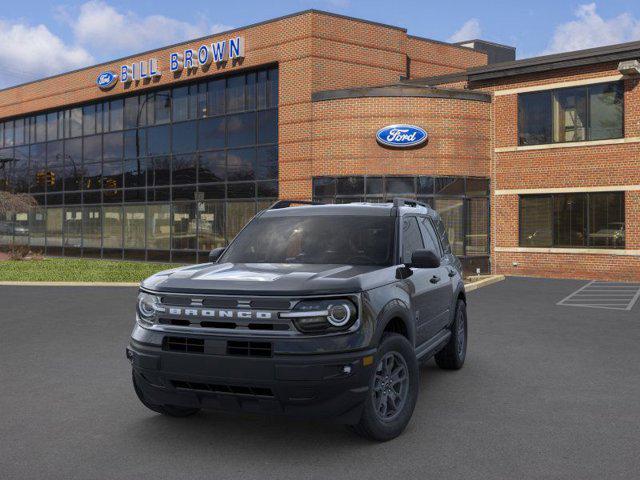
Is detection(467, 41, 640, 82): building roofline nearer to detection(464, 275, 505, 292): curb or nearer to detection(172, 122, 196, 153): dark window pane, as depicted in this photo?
detection(464, 275, 505, 292): curb

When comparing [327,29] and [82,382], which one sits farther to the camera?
[327,29]

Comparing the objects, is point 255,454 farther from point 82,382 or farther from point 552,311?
point 552,311

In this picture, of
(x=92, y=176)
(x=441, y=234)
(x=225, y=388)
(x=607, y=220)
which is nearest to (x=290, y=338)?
(x=225, y=388)

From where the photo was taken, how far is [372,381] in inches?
196

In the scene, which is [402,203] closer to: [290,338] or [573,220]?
[290,338]

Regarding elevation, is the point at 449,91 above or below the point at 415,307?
above

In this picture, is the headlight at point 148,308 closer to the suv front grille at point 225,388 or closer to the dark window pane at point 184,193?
the suv front grille at point 225,388

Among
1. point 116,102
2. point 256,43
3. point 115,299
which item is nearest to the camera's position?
point 115,299

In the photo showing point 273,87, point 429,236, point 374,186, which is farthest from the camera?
point 273,87

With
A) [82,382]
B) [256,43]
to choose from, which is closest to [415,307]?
[82,382]

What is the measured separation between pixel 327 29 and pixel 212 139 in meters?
7.11

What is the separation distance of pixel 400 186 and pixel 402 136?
1735mm

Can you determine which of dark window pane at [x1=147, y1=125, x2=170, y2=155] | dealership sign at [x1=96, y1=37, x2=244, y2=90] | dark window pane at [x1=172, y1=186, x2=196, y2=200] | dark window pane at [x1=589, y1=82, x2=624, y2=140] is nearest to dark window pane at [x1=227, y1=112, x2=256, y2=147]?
dealership sign at [x1=96, y1=37, x2=244, y2=90]

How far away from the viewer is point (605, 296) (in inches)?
667
